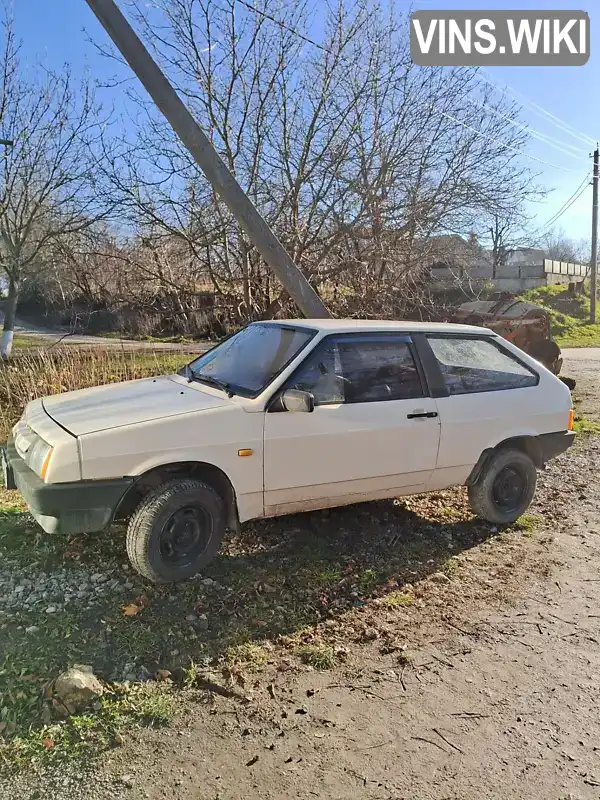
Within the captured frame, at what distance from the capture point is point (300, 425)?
3.90 meters

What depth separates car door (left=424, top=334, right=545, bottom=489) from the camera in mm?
4531

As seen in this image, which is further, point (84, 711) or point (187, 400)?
point (187, 400)

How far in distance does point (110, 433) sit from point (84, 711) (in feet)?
4.66

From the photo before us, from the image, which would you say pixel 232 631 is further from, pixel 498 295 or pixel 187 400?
pixel 498 295

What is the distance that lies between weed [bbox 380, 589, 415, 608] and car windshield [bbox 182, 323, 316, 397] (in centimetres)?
154

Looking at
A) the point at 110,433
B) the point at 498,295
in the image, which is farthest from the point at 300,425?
the point at 498,295

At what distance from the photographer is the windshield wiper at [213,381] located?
4.04 meters

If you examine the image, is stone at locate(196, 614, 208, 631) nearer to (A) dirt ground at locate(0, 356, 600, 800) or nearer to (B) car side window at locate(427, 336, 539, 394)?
(A) dirt ground at locate(0, 356, 600, 800)

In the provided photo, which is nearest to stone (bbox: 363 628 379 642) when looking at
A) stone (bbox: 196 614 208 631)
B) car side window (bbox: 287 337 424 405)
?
stone (bbox: 196 614 208 631)

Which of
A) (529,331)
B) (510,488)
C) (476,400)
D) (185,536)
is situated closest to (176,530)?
(185,536)

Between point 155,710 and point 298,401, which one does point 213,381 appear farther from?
point 155,710

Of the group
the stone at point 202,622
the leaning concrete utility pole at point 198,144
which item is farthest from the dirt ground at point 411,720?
the leaning concrete utility pole at point 198,144

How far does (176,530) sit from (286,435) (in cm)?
90

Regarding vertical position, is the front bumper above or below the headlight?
below
